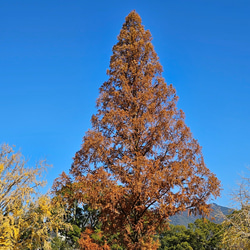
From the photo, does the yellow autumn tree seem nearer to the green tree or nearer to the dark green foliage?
the green tree

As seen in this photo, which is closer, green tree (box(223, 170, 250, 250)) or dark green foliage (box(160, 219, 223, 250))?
green tree (box(223, 170, 250, 250))

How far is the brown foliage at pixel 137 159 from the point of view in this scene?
7.97m

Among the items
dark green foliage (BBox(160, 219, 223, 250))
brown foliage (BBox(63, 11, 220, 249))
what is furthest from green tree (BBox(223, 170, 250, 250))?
dark green foliage (BBox(160, 219, 223, 250))

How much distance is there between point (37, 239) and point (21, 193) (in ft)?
5.18

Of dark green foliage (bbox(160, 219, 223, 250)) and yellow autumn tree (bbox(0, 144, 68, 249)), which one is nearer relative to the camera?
yellow autumn tree (bbox(0, 144, 68, 249))

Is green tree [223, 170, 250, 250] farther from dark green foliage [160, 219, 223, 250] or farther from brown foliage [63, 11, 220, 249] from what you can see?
dark green foliage [160, 219, 223, 250]

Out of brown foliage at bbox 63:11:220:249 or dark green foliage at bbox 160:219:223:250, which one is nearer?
brown foliage at bbox 63:11:220:249

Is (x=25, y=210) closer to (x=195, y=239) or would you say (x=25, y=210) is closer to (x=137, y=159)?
(x=137, y=159)

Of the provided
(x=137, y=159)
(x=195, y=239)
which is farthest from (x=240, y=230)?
(x=195, y=239)

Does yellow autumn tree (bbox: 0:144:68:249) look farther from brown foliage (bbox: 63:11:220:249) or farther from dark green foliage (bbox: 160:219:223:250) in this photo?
dark green foliage (bbox: 160:219:223:250)

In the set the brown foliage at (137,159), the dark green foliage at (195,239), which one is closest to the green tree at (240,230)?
the brown foliage at (137,159)

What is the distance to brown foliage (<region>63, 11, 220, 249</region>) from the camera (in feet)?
26.2

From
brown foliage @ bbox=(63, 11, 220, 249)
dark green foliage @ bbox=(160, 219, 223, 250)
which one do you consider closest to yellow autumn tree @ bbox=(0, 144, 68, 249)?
brown foliage @ bbox=(63, 11, 220, 249)

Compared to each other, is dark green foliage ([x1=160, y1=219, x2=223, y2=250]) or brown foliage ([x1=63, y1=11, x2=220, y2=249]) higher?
brown foliage ([x1=63, y1=11, x2=220, y2=249])
